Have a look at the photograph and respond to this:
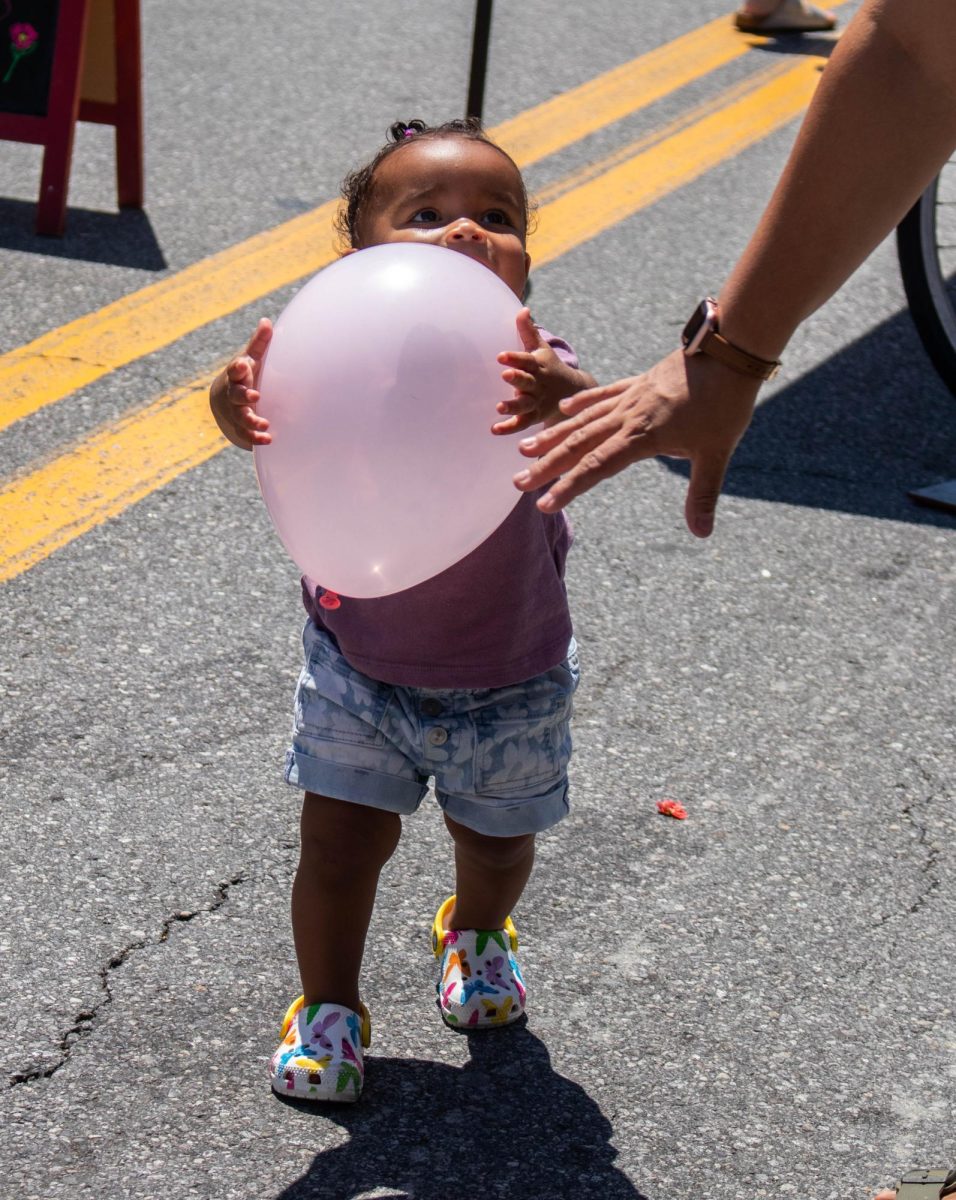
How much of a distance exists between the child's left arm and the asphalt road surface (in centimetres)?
96

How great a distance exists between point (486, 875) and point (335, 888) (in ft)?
0.90

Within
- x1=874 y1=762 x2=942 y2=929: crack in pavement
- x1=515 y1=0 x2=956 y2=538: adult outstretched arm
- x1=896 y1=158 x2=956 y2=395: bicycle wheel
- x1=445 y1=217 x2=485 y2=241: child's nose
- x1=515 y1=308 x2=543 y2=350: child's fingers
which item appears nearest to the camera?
x1=515 y1=0 x2=956 y2=538: adult outstretched arm

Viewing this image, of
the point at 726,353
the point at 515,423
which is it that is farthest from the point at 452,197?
the point at 726,353

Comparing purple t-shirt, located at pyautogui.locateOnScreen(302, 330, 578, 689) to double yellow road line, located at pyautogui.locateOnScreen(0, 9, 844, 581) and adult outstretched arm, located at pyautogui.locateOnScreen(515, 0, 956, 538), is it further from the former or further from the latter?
double yellow road line, located at pyautogui.locateOnScreen(0, 9, 844, 581)

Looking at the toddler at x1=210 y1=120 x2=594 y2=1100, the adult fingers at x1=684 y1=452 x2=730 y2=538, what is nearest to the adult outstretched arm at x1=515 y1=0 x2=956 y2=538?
the adult fingers at x1=684 y1=452 x2=730 y2=538

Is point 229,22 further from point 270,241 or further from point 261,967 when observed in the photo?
point 261,967

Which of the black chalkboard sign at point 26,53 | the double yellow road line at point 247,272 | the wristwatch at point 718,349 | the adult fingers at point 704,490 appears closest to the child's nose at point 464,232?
the wristwatch at point 718,349

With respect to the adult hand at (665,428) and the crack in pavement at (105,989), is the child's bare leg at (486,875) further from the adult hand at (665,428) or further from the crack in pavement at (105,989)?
the adult hand at (665,428)

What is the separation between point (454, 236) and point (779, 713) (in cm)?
149

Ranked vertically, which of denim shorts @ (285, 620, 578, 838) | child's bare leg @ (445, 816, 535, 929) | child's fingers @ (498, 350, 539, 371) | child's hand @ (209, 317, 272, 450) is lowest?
child's bare leg @ (445, 816, 535, 929)

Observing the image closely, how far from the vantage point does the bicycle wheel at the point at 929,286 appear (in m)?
4.67

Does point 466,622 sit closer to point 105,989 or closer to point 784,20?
point 105,989

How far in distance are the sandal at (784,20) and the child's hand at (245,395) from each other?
572 cm

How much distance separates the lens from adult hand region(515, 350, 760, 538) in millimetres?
1935
